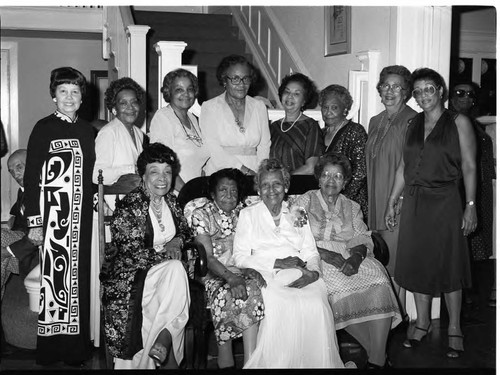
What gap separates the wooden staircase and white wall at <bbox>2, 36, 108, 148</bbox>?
4.16 ft

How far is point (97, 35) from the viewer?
761cm

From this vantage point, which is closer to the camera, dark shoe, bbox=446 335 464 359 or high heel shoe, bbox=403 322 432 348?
dark shoe, bbox=446 335 464 359

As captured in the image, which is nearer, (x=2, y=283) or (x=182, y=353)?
(x=182, y=353)

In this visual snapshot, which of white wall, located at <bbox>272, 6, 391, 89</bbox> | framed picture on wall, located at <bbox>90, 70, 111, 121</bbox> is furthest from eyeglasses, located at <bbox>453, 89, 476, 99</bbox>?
framed picture on wall, located at <bbox>90, 70, 111, 121</bbox>

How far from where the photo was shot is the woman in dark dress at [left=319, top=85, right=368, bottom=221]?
13.9ft

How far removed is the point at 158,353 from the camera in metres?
3.25

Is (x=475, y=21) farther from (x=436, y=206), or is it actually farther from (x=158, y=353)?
(x=158, y=353)

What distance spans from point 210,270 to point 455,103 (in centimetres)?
248

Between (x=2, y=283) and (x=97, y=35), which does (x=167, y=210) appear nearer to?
(x=2, y=283)

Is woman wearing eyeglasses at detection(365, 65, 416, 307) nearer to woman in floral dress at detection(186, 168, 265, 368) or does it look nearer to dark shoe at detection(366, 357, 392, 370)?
dark shoe at detection(366, 357, 392, 370)

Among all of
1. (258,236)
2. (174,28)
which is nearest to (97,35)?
(174,28)

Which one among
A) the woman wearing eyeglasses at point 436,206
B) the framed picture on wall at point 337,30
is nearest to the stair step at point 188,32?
the framed picture on wall at point 337,30

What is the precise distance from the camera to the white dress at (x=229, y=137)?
4.09 metres

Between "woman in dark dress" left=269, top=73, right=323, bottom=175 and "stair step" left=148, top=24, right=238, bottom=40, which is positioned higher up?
"stair step" left=148, top=24, right=238, bottom=40
